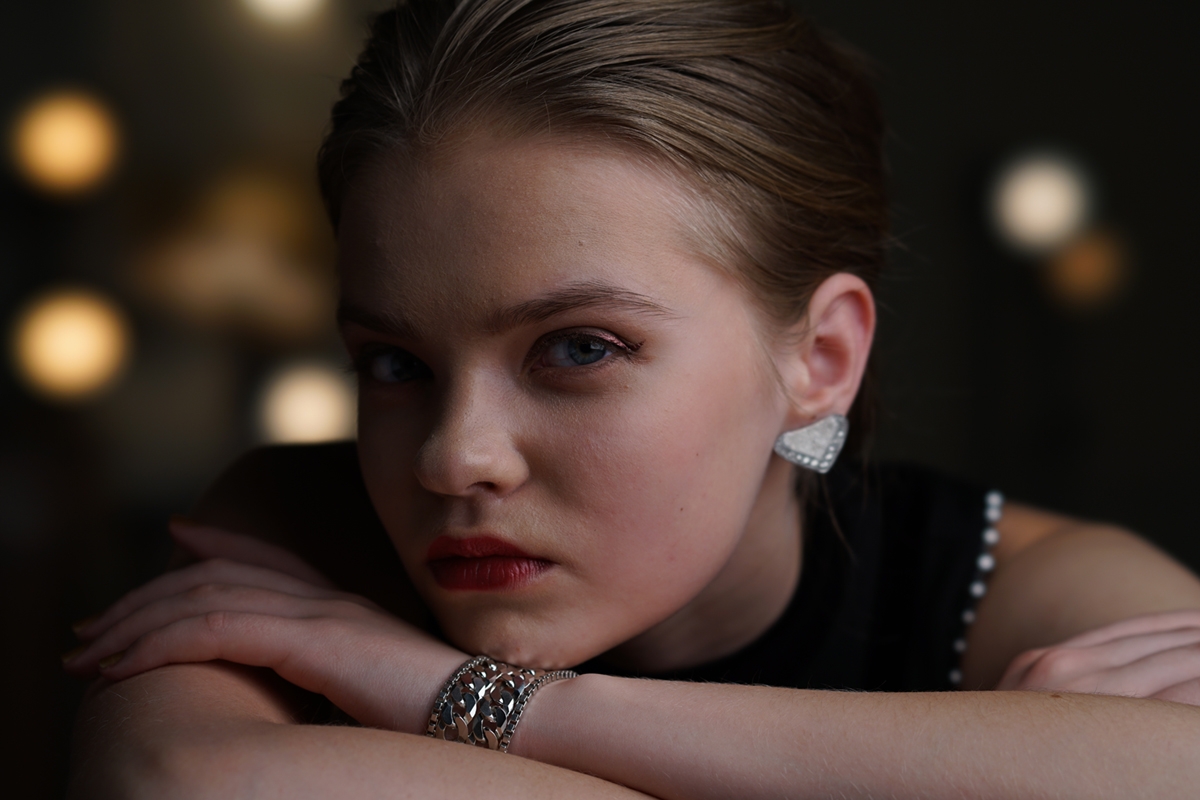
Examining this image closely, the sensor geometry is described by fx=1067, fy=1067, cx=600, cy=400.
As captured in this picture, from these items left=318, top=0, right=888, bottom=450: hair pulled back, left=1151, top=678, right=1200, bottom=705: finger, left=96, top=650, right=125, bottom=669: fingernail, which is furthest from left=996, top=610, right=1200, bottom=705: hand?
left=96, top=650, right=125, bottom=669: fingernail

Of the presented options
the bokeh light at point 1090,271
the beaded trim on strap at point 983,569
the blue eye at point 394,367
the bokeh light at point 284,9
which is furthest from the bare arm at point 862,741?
the bokeh light at point 284,9

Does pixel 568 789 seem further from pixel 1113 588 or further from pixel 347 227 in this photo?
pixel 1113 588

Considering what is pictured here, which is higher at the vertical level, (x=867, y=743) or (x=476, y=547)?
(x=476, y=547)

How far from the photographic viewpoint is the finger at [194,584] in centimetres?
104

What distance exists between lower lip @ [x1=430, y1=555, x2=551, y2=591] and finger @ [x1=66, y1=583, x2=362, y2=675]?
0.38ft

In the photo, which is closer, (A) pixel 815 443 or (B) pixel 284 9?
(A) pixel 815 443

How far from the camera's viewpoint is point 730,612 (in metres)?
1.28

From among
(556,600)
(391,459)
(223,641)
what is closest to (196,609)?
(223,641)

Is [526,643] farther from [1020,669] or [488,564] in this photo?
[1020,669]

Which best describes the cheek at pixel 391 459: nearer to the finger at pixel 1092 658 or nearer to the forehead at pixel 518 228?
the forehead at pixel 518 228

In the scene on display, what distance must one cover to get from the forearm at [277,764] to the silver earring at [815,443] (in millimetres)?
415

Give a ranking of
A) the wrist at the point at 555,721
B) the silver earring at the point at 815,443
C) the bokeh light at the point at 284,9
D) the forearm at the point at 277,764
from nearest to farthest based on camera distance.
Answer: the forearm at the point at 277,764, the wrist at the point at 555,721, the silver earring at the point at 815,443, the bokeh light at the point at 284,9

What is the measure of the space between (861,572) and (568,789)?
2.12 ft

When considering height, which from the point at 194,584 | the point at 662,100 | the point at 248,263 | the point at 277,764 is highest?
the point at 248,263
